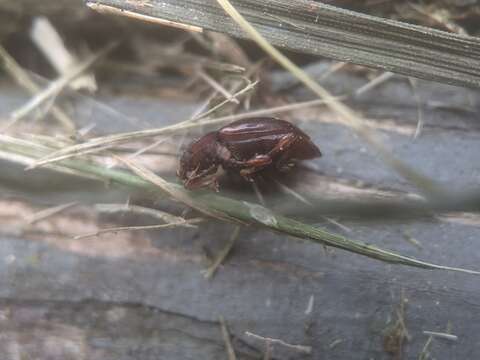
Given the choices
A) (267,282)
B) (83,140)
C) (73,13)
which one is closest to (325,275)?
(267,282)

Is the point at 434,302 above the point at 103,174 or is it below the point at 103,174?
below

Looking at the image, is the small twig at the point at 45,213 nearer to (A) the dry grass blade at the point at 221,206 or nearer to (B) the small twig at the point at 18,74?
(A) the dry grass blade at the point at 221,206

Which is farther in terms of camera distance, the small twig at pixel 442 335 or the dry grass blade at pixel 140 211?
the dry grass blade at pixel 140 211

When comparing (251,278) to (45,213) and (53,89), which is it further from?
(53,89)

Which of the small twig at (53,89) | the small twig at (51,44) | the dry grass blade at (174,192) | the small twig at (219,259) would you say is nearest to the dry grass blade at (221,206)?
the dry grass blade at (174,192)

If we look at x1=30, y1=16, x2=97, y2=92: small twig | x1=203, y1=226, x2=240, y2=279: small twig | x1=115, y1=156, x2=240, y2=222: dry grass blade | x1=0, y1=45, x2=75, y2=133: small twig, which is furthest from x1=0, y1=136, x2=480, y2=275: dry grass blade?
x1=30, y1=16, x2=97, y2=92: small twig

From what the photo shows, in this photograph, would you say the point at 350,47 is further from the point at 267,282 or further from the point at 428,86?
the point at 267,282
